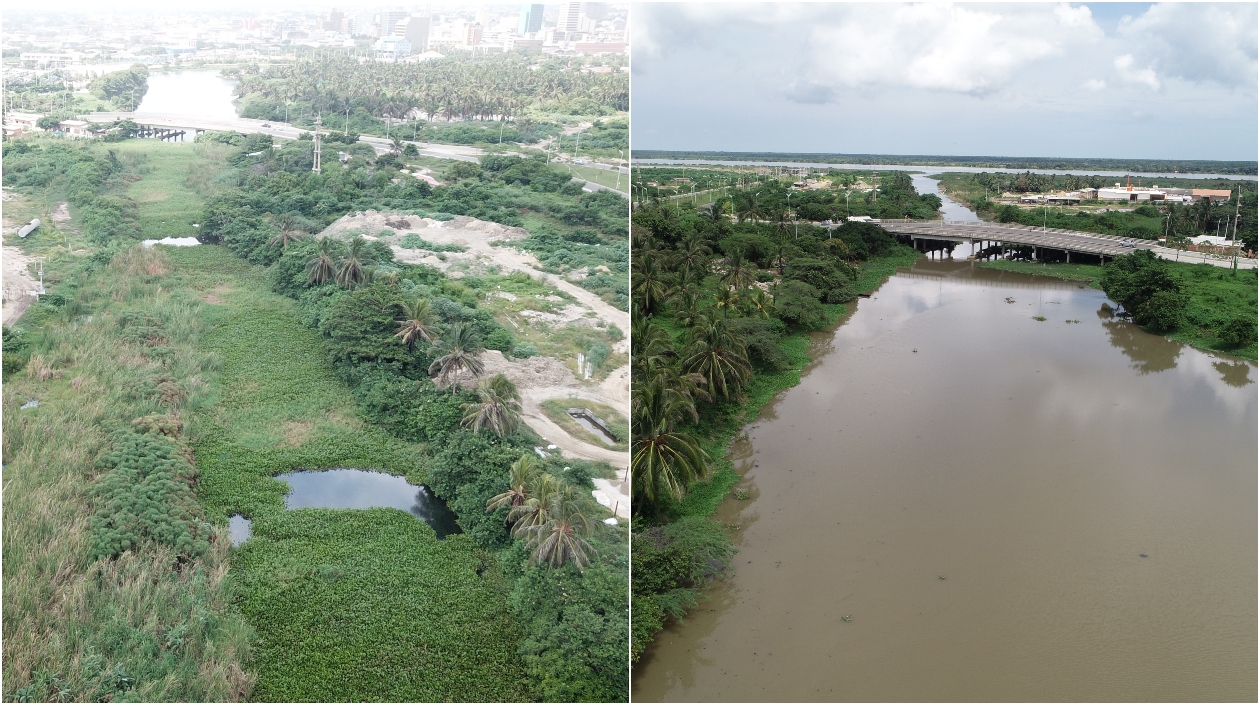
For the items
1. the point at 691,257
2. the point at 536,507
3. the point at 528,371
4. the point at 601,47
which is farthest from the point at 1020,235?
the point at 536,507

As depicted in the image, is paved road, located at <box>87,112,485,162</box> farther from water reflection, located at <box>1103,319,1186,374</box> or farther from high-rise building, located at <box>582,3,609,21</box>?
water reflection, located at <box>1103,319,1186,374</box>

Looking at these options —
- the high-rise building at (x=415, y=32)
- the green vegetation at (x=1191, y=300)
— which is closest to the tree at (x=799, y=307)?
the green vegetation at (x=1191, y=300)

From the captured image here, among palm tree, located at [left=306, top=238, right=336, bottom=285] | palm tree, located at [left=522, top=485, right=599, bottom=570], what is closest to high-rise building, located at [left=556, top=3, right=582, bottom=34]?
palm tree, located at [left=306, top=238, right=336, bottom=285]

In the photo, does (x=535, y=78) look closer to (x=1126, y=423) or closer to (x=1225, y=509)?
(x=1126, y=423)

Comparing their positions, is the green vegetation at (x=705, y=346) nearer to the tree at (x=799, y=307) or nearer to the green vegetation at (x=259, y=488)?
the tree at (x=799, y=307)

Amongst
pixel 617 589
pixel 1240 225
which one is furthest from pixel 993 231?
pixel 617 589
